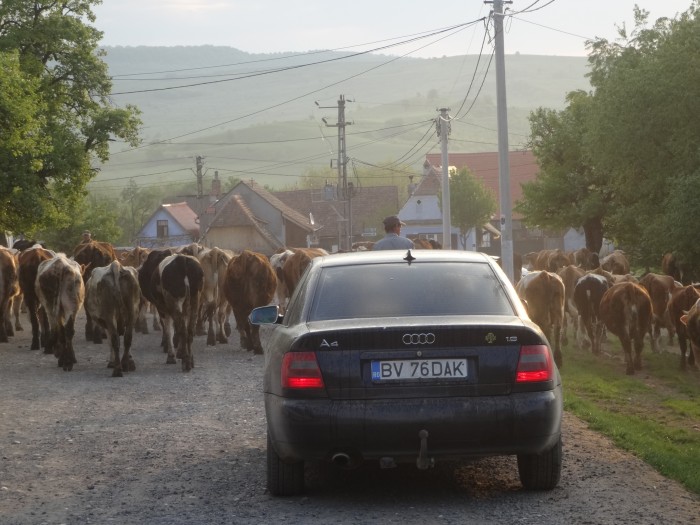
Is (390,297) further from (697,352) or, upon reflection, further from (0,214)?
(0,214)

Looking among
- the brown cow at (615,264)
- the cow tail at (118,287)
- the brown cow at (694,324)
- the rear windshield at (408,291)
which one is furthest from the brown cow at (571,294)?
the rear windshield at (408,291)

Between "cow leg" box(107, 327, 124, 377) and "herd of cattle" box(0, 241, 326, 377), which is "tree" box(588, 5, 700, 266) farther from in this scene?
"cow leg" box(107, 327, 124, 377)

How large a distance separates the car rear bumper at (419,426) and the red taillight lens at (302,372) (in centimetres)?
11

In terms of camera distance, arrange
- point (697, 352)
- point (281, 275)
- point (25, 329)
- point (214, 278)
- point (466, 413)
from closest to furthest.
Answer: point (466, 413), point (697, 352), point (214, 278), point (281, 275), point (25, 329)

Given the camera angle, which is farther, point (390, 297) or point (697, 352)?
point (697, 352)

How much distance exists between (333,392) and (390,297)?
3.08 feet

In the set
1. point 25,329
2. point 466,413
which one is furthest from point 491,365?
point 25,329

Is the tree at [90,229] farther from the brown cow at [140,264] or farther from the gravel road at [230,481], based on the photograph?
the gravel road at [230,481]

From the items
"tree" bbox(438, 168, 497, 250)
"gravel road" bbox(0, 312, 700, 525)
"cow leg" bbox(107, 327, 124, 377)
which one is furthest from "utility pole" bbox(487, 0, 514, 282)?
"tree" bbox(438, 168, 497, 250)

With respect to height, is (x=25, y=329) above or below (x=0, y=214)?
below

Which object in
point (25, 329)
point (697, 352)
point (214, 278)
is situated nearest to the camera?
point (697, 352)

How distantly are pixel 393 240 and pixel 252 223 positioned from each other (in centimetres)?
7887

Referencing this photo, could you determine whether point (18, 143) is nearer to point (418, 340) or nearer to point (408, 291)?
point (408, 291)

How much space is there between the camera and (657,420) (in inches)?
555
